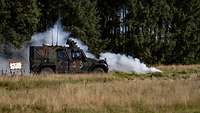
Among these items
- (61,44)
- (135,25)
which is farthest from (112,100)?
(135,25)

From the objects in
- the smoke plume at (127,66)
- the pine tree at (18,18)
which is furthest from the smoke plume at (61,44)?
the pine tree at (18,18)

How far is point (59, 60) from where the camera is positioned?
41281 mm

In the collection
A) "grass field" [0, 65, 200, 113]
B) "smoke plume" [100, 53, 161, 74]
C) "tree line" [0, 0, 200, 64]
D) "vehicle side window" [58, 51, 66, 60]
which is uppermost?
"tree line" [0, 0, 200, 64]

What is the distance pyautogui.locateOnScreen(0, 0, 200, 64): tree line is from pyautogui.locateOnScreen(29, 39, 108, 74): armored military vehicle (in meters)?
22.3

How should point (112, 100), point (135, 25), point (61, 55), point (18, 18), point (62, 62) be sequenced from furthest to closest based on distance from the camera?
1. point (135, 25)
2. point (18, 18)
3. point (61, 55)
4. point (62, 62)
5. point (112, 100)

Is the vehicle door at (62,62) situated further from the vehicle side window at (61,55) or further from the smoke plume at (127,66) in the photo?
the smoke plume at (127,66)

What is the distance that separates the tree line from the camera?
66500 millimetres

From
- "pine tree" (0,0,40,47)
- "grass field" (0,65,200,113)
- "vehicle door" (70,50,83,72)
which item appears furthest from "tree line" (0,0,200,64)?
"grass field" (0,65,200,113)

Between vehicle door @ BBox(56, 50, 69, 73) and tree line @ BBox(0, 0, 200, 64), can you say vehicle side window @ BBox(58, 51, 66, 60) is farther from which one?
tree line @ BBox(0, 0, 200, 64)

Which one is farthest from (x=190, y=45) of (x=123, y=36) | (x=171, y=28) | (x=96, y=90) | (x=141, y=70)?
(x=96, y=90)

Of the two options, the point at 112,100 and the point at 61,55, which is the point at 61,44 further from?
the point at 112,100

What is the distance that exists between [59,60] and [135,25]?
3454 cm

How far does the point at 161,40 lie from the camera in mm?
76125

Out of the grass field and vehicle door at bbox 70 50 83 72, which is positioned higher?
vehicle door at bbox 70 50 83 72
